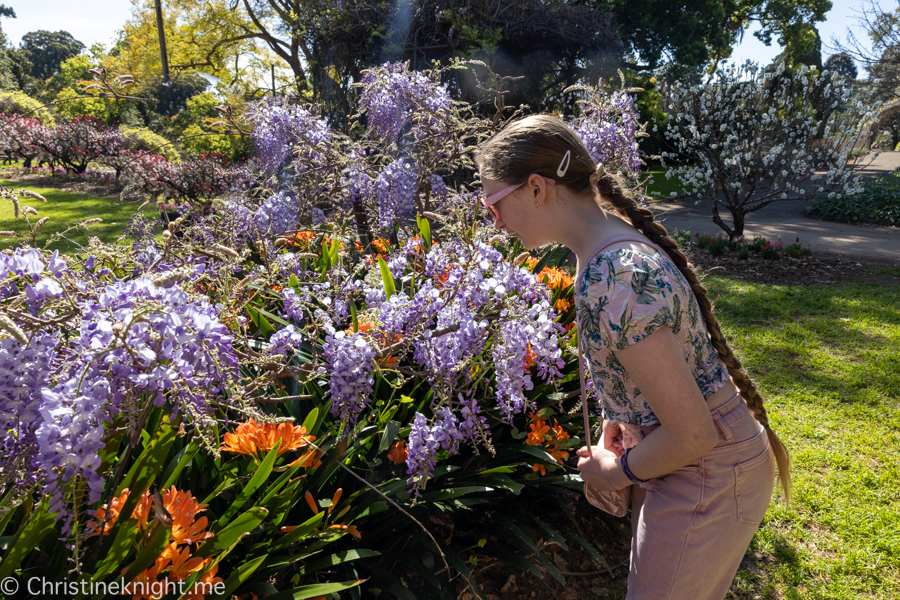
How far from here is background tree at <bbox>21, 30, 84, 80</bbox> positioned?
4628 centimetres

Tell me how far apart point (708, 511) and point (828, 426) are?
120 inches

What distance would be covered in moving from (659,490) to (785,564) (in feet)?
5.47

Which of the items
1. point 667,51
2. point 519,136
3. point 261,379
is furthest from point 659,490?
point 667,51

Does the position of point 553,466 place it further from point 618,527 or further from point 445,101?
point 445,101

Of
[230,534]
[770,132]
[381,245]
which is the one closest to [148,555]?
[230,534]

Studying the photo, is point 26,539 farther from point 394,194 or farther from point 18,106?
point 18,106

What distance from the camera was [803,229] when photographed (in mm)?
9867

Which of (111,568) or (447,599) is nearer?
(111,568)

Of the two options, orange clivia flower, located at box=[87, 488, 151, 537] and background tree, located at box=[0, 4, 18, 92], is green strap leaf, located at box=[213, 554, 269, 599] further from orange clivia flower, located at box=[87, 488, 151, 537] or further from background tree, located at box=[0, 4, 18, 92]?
background tree, located at box=[0, 4, 18, 92]

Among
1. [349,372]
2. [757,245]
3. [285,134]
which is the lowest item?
[349,372]

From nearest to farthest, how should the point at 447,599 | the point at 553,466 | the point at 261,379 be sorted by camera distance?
the point at 261,379, the point at 447,599, the point at 553,466

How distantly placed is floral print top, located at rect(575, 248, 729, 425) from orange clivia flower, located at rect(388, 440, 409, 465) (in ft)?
2.53

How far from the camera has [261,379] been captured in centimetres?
157

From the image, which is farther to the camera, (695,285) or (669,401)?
(695,285)
